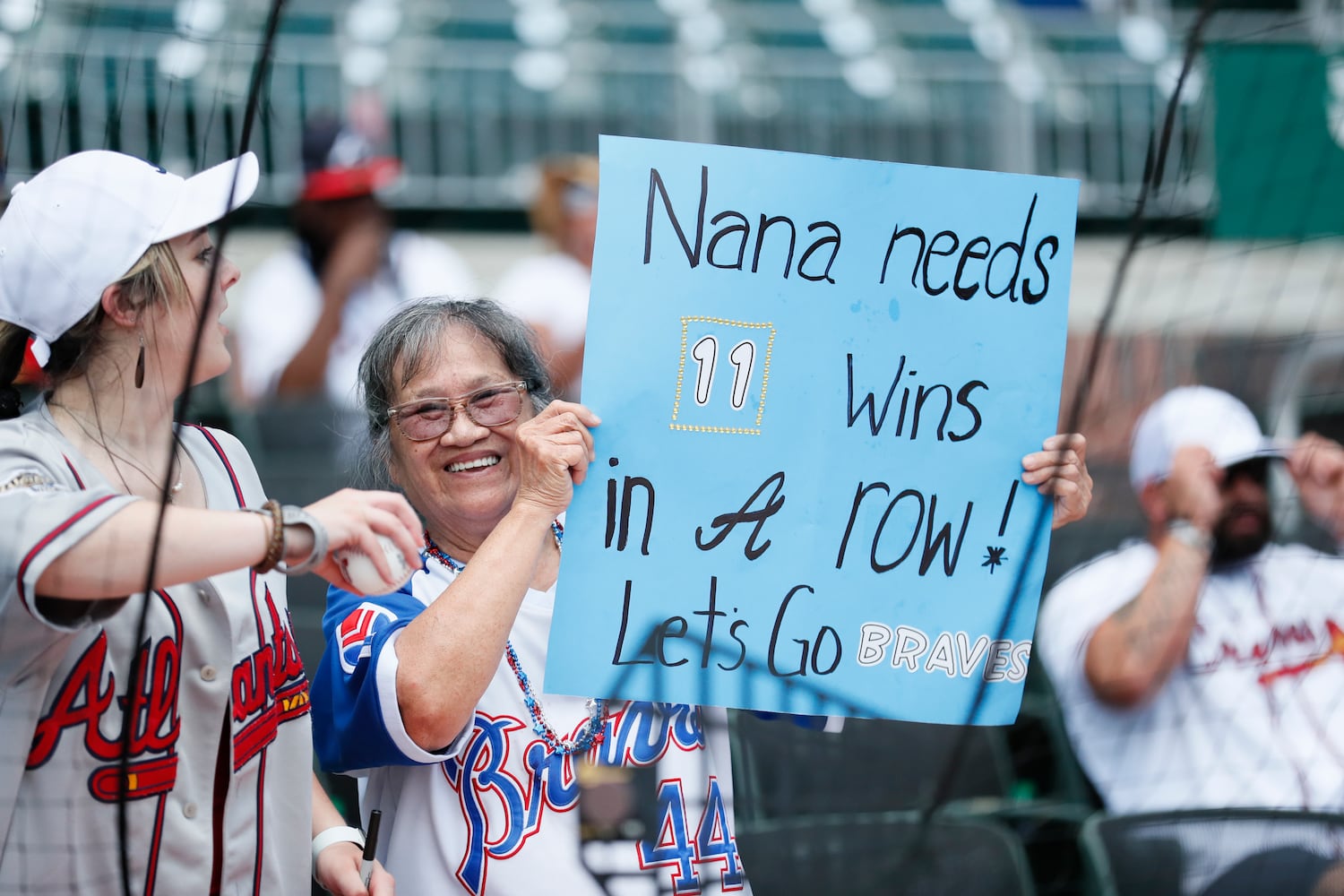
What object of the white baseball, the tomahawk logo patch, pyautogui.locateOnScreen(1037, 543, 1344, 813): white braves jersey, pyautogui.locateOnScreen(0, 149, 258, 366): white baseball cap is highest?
pyautogui.locateOnScreen(0, 149, 258, 366): white baseball cap

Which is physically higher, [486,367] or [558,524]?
[486,367]

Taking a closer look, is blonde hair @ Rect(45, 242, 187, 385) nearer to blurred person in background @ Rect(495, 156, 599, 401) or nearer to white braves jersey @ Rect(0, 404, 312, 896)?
white braves jersey @ Rect(0, 404, 312, 896)

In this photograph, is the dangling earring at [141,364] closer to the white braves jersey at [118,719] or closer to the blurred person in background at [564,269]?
the white braves jersey at [118,719]

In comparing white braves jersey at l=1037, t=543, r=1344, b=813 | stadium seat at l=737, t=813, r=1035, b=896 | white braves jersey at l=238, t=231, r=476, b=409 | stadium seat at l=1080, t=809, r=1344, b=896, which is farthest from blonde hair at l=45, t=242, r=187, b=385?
white braves jersey at l=238, t=231, r=476, b=409

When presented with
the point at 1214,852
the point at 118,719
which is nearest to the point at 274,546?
the point at 118,719

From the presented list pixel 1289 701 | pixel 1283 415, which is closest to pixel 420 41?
pixel 1283 415

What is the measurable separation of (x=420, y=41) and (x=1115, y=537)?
4.52 m

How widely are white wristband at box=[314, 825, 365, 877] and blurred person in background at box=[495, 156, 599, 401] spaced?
2147 millimetres

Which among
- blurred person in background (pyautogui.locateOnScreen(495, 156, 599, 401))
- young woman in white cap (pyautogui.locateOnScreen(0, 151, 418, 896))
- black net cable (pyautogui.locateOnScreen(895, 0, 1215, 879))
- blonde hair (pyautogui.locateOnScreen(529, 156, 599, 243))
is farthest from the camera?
blonde hair (pyautogui.locateOnScreen(529, 156, 599, 243))

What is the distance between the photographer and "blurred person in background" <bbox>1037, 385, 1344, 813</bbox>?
8.59ft

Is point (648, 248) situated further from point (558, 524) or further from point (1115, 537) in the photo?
point (1115, 537)

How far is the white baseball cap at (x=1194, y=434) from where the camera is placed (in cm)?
293

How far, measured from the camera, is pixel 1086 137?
24.2 ft

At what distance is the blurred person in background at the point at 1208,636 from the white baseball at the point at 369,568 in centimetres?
170
